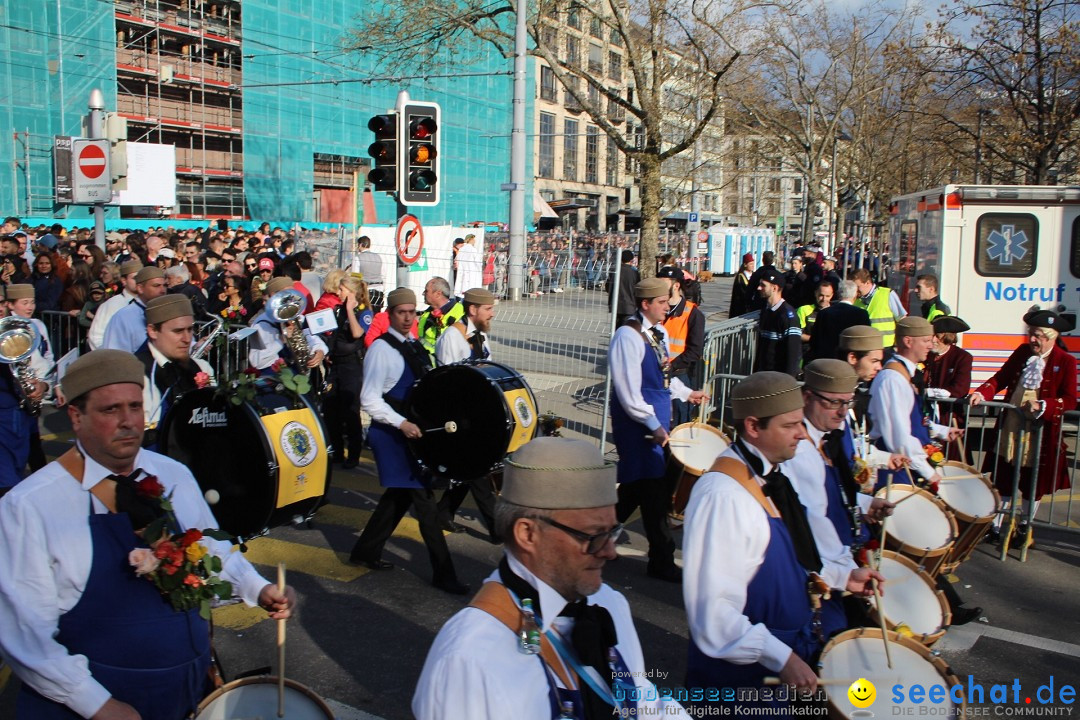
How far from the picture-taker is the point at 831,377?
14.7 feet

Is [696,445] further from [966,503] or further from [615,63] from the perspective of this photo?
[615,63]

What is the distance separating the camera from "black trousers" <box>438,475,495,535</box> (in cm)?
773

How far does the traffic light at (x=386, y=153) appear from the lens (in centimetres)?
1092

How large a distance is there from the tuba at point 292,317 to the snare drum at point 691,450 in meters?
3.30

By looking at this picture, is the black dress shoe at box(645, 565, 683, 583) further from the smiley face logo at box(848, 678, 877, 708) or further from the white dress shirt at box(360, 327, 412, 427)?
the smiley face logo at box(848, 678, 877, 708)

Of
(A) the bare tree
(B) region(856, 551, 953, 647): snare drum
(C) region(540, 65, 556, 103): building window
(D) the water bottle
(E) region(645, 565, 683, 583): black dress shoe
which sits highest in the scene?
(C) region(540, 65, 556, 103): building window

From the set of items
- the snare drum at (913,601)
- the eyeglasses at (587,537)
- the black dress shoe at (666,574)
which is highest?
the eyeglasses at (587,537)

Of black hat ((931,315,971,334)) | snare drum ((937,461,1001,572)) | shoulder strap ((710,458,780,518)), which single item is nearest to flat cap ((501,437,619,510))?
shoulder strap ((710,458,780,518))

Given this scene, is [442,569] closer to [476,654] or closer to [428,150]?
[476,654]

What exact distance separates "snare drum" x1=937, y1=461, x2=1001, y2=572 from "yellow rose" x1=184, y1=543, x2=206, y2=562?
4225 millimetres

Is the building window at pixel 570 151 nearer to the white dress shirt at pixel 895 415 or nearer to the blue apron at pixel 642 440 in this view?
the blue apron at pixel 642 440

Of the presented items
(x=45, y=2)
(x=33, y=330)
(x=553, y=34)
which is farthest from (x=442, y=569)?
(x=45, y=2)

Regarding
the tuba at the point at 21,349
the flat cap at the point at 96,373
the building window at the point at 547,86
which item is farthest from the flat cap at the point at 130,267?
the building window at the point at 547,86

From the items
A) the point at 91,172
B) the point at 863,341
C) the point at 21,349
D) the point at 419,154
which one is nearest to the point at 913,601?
the point at 863,341
